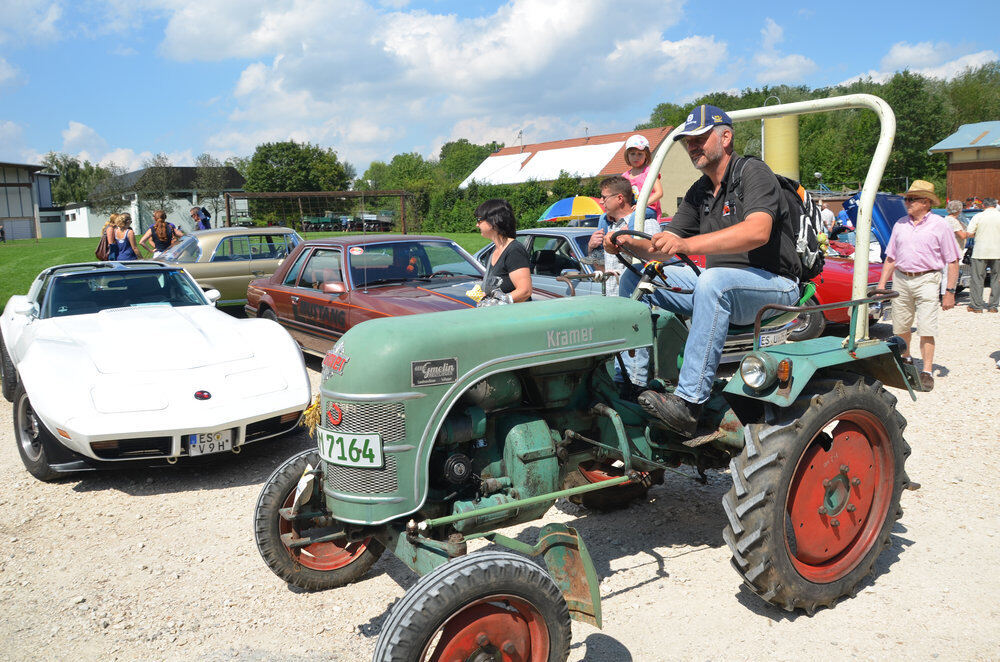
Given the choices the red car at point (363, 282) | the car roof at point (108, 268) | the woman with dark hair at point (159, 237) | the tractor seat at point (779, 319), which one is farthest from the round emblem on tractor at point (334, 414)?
the woman with dark hair at point (159, 237)

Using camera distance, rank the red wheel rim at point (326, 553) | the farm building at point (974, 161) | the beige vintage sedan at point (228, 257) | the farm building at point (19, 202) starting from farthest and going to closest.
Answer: the farm building at point (19, 202) → the farm building at point (974, 161) → the beige vintage sedan at point (228, 257) → the red wheel rim at point (326, 553)

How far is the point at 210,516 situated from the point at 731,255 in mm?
3636

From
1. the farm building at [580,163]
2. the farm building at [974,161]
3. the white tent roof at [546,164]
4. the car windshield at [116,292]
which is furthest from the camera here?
the white tent roof at [546,164]

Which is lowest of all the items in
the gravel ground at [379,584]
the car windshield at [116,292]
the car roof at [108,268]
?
the gravel ground at [379,584]

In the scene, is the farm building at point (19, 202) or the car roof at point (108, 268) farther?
the farm building at point (19, 202)

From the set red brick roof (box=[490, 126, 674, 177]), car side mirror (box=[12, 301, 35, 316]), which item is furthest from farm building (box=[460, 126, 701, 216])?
car side mirror (box=[12, 301, 35, 316])

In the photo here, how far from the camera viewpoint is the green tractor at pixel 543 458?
2.68 meters

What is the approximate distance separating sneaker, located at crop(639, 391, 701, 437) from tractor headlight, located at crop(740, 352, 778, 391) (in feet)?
0.95

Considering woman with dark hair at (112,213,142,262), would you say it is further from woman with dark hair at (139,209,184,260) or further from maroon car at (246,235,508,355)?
maroon car at (246,235,508,355)

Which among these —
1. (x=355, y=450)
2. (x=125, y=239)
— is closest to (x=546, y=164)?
(x=125, y=239)

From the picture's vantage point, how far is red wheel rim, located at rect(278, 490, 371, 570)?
11.8ft

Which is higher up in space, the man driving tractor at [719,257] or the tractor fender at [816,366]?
the man driving tractor at [719,257]

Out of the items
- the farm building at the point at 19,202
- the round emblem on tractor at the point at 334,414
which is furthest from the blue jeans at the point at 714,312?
the farm building at the point at 19,202

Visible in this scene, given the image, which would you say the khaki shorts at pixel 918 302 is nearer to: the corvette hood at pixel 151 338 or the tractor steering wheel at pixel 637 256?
the tractor steering wheel at pixel 637 256
